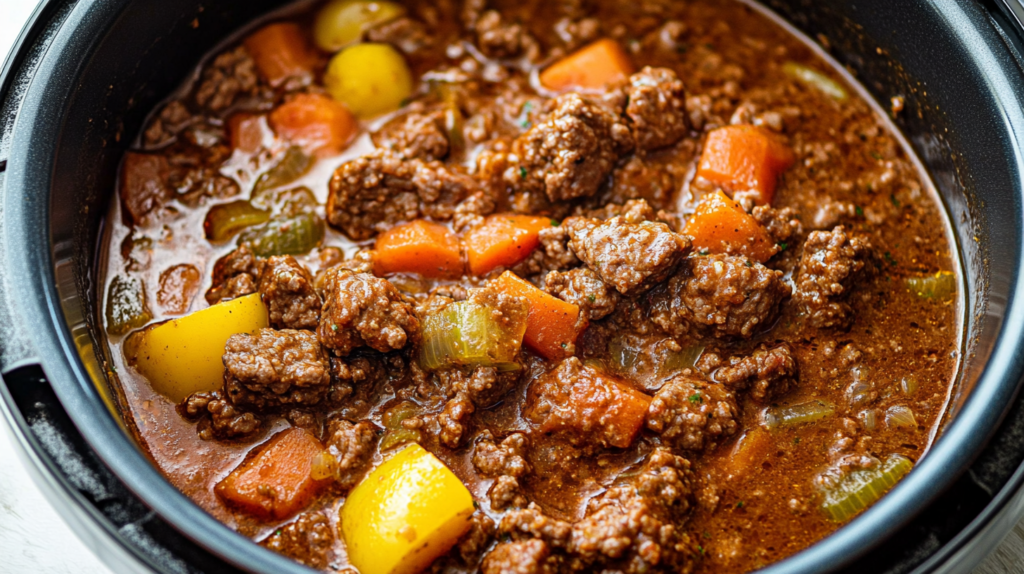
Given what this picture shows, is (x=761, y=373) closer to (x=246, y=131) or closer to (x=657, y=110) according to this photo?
(x=657, y=110)

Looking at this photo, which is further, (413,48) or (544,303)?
(413,48)

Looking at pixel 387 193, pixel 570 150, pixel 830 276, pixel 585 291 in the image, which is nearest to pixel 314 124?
pixel 387 193

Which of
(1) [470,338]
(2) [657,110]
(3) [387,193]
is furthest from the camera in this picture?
(2) [657,110]

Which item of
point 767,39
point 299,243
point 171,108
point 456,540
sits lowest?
point 456,540

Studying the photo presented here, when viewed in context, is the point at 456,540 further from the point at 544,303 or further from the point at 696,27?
the point at 696,27

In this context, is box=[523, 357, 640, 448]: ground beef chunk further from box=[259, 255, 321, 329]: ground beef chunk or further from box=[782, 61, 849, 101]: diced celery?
box=[782, 61, 849, 101]: diced celery

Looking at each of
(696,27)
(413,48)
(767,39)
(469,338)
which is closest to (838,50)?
(767,39)
